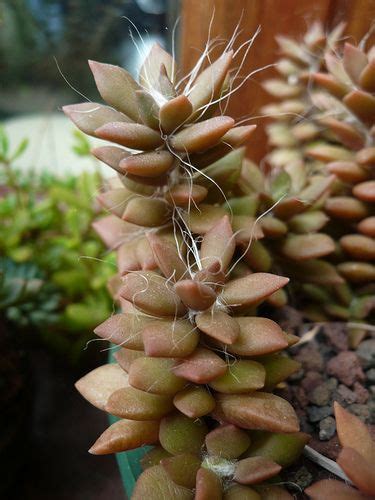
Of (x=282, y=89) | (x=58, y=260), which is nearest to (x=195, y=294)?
(x=282, y=89)

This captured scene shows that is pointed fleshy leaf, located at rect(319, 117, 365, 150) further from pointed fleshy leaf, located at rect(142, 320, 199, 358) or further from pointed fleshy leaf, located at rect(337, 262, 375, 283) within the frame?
pointed fleshy leaf, located at rect(142, 320, 199, 358)

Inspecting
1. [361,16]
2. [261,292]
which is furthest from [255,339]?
[361,16]

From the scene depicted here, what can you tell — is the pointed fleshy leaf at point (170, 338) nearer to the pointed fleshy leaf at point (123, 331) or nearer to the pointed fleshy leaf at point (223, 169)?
the pointed fleshy leaf at point (123, 331)

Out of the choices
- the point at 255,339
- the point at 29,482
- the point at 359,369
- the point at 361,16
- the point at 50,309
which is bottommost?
the point at 29,482

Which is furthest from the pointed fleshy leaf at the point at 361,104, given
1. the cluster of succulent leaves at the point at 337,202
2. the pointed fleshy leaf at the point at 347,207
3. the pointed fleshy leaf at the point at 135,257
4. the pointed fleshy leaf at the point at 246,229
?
the pointed fleshy leaf at the point at 135,257

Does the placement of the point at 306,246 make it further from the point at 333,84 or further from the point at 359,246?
the point at 333,84

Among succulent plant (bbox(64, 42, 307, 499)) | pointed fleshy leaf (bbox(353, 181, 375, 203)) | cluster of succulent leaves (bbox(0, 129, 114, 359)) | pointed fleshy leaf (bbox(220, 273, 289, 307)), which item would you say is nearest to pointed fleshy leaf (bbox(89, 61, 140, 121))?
succulent plant (bbox(64, 42, 307, 499))

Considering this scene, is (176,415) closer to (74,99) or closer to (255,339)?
(255,339)
